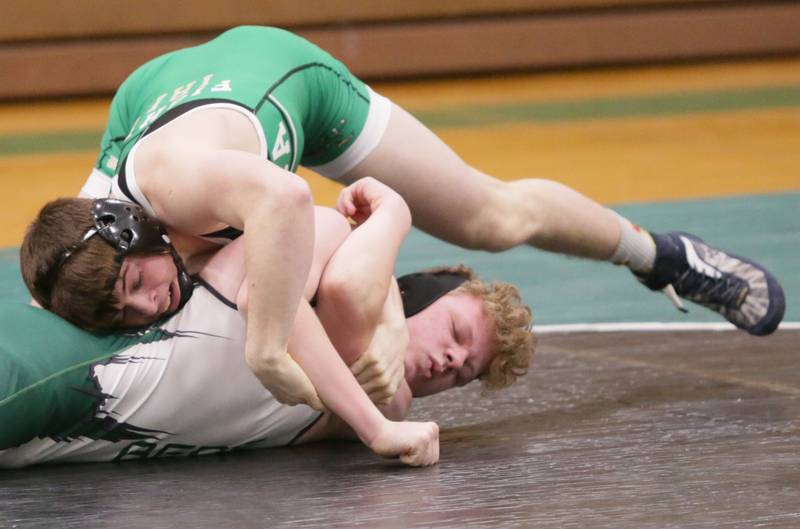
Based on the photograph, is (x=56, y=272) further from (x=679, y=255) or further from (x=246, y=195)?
(x=679, y=255)

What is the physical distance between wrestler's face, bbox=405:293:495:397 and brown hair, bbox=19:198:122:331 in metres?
0.57

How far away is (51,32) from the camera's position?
759cm

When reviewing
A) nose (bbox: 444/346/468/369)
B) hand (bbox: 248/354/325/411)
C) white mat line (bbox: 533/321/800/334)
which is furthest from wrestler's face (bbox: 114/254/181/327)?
white mat line (bbox: 533/321/800/334)

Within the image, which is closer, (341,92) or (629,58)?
(341,92)

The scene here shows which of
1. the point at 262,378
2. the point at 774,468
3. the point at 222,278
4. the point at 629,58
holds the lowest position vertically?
the point at 774,468

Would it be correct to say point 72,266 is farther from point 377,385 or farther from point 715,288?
point 715,288

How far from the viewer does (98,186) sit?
2.82 metres

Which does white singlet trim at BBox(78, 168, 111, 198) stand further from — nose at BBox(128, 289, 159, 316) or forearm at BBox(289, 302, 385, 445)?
forearm at BBox(289, 302, 385, 445)

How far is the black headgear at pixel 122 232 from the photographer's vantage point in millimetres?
2334

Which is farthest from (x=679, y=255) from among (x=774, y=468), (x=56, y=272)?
(x=56, y=272)

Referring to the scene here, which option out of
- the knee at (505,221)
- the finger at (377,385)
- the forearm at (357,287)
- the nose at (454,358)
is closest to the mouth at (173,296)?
the forearm at (357,287)

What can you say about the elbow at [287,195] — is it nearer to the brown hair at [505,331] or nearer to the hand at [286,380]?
the hand at [286,380]

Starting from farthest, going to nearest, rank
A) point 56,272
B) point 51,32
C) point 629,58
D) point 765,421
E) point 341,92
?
point 629,58, point 51,32, point 341,92, point 765,421, point 56,272

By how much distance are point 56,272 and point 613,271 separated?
2243mm
